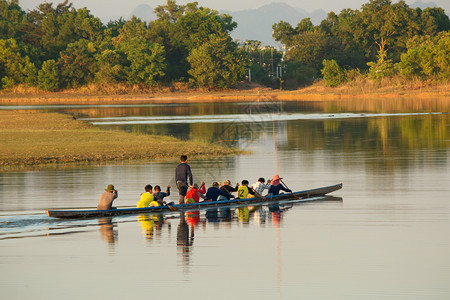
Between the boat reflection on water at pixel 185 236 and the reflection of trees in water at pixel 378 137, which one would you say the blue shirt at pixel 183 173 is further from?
the reflection of trees in water at pixel 378 137

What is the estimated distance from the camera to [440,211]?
70.1 feet

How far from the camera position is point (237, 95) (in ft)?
447

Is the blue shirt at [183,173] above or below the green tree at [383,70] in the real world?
below

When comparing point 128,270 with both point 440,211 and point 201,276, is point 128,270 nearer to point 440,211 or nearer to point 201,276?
point 201,276

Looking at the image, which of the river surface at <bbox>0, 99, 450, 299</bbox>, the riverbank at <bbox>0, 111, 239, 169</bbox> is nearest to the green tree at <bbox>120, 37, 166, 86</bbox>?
the riverbank at <bbox>0, 111, 239, 169</bbox>

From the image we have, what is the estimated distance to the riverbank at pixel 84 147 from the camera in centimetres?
3634

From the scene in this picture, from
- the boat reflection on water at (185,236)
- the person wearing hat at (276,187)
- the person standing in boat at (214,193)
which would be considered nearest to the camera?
the boat reflection on water at (185,236)

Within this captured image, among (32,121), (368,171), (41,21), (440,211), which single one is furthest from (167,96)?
(440,211)

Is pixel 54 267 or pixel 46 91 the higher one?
pixel 46 91

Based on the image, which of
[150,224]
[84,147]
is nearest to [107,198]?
[150,224]

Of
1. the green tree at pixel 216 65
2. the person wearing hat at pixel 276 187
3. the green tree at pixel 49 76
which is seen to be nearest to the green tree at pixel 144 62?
the green tree at pixel 216 65

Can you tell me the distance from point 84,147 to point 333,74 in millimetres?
94260

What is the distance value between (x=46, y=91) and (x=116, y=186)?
120 meters

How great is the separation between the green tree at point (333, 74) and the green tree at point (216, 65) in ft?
58.0
